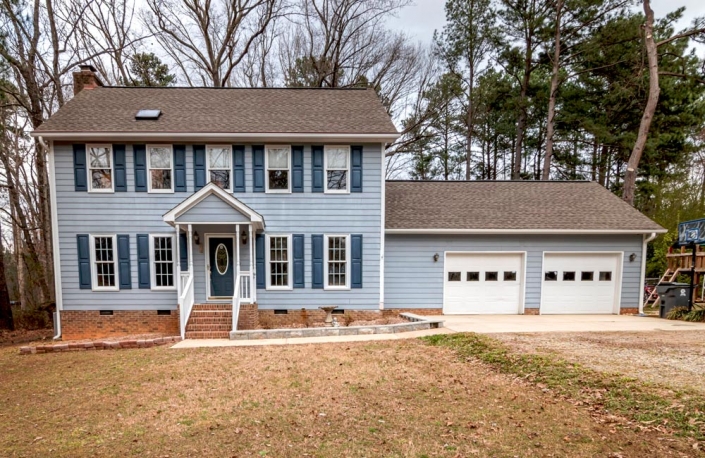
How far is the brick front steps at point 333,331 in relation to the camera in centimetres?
820

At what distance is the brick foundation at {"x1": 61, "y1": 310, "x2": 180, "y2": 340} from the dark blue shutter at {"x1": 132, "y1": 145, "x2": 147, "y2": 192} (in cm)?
349

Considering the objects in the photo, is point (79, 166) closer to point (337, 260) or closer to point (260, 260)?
point (260, 260)

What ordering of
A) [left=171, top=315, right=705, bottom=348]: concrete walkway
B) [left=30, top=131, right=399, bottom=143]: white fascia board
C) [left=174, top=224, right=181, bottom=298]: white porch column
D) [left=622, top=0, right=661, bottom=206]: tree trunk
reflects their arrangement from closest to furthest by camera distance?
1. [left=171, top=315, right=705, bottom=348]: concrete walkway
2. [left=174, top=224, right=181, bottom=298]: white porch column
3. [left=30, top=131, right=399, bottom=143]: white fascia board
4. [left=622, top=0, right=661, bottom=206]: tree trunk

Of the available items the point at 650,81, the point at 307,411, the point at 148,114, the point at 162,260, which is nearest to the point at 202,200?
the point at 162,260

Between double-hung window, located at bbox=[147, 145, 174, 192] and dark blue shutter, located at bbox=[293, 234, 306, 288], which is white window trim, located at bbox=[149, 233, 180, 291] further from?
dark blue shutter, located at bbox=[293, 234, 306, 288]

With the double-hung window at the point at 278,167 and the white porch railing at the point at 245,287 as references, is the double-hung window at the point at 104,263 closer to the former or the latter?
the white porch railing at the point at 245,287

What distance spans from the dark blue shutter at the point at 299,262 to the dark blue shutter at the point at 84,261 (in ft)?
18.4

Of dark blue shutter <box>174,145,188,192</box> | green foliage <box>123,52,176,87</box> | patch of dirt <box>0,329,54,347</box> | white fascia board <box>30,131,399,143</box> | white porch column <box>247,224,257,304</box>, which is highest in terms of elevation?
green foliage <box>123,52,176,87</box>

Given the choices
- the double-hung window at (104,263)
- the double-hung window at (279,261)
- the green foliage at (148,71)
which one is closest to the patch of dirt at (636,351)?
the double-hung window at (279,261)

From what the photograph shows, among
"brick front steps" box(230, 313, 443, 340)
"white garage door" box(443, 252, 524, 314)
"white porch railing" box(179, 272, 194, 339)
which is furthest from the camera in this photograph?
"white garage door" box(443, 252, 524, 314)

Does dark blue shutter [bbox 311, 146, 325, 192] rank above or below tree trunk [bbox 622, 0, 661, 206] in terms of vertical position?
below

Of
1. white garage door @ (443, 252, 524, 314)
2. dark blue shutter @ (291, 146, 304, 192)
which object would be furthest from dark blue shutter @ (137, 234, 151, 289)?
white garage door @ (443, 252, 524, 314)

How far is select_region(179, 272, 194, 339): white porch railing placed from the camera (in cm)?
855

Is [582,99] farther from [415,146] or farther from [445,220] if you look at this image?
[445,220]
